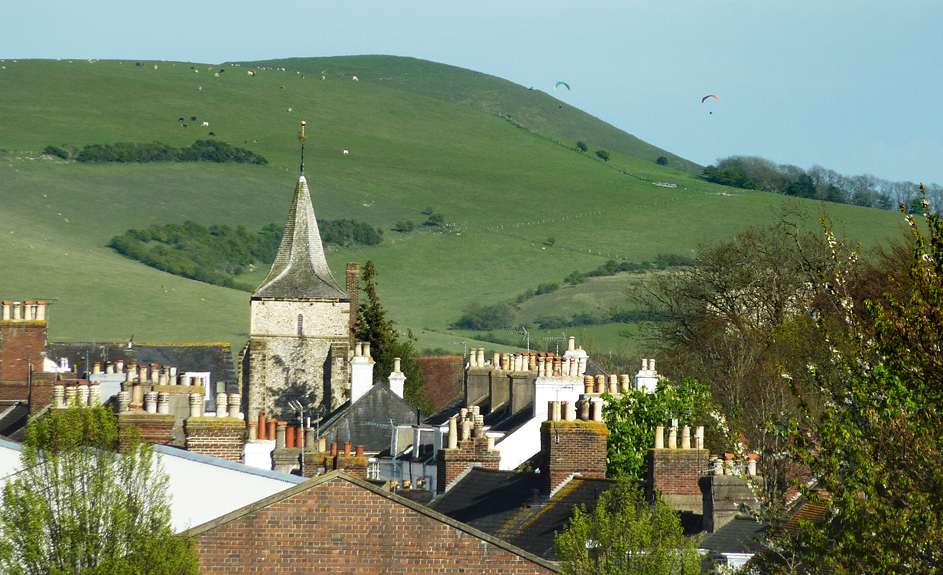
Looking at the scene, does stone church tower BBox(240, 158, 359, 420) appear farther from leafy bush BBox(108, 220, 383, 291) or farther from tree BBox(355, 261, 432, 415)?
leafy bush BBox(108, 220, 383, 291)

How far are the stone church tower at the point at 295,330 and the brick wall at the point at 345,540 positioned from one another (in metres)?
57.0

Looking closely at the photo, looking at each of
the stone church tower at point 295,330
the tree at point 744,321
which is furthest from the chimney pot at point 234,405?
the stone church tower at point 295,330

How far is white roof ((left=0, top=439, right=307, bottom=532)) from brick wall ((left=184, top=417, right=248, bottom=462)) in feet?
6.97

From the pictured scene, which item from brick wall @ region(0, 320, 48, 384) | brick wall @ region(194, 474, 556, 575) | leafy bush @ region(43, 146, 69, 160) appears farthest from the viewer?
leafy bush @ region(43, 146, 69, 160)

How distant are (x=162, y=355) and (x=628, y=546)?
185 ft

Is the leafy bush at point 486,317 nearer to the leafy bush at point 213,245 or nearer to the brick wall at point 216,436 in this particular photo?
the leafy bush at point 213,245

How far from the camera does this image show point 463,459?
29.9 meters

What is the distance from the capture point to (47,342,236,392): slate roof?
67.8 m

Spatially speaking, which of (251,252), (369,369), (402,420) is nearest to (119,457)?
(402,420)

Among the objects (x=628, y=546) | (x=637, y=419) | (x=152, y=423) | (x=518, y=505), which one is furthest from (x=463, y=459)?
(x=628, y=546)

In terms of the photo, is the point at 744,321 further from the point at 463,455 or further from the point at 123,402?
the point at 123,402

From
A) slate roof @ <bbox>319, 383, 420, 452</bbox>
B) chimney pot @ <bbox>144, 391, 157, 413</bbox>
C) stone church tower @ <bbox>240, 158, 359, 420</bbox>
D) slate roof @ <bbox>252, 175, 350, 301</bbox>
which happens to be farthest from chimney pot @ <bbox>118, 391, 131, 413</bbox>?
slate roof @ <bbox>252, 175, 350, 301</bbox>

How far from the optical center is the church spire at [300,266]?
3073 inches

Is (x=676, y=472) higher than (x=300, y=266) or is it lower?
lower
